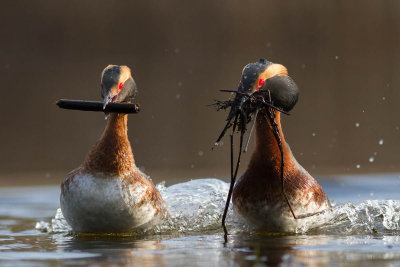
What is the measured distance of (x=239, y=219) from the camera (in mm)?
9039

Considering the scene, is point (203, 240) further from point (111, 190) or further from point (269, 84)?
point (269, 84)

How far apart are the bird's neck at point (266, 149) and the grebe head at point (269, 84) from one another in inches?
8.5

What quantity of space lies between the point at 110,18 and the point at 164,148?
44.1ft

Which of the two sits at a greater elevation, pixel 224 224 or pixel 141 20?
pixel 141 20

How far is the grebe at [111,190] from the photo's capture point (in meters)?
8.89

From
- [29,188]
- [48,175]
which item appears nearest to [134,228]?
[29,188]

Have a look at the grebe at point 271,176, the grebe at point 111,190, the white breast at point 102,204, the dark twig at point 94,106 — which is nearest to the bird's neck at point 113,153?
the grebe at point 111,190

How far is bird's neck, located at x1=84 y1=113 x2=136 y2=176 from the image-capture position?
909 cm

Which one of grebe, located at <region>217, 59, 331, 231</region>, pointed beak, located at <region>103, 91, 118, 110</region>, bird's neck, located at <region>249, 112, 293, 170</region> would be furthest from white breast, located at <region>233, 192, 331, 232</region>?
pointed beak, located at <region>103, 91, 118, 110</region>

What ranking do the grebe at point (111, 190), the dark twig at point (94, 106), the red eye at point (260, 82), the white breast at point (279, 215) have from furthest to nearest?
1. the red eye at point (260, 82)
2. the grebe at point (111, 190)
3. the white breast at point (279, 215)
4. the dark twig at point (94, 106)

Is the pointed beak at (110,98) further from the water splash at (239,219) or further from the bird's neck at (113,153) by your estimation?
the water splash at (239,219)

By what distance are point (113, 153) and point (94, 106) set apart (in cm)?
71

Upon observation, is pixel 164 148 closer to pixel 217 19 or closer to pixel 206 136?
pixel 206 136

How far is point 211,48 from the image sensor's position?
30500 mm
